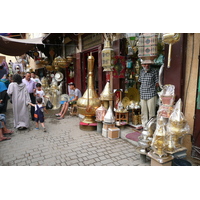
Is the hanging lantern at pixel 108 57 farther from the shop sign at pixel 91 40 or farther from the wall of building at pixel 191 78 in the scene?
the wall of building at pixel 191 78

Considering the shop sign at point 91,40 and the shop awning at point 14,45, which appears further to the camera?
the shop awning at point 14,45

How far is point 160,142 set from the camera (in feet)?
8.42

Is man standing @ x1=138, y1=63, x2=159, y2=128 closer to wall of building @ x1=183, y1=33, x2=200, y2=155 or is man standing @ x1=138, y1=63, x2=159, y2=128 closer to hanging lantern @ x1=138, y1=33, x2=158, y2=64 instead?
hanging lantern @ x1=138, y1=33, x2=158, y2=64

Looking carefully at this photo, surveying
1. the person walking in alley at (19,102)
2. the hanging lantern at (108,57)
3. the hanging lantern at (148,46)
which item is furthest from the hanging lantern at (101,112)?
the person walking in alley at (19,102)

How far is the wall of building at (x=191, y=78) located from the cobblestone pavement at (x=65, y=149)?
127 centimetres

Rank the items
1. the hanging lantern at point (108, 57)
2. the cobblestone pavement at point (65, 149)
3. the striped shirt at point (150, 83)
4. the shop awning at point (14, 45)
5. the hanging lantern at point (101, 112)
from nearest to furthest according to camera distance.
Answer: the cobblestone pavement at point (65, 149) → the striped shirt at point (150, 83) → the hanging lantern at point (108, 57) → the hanging lantern at point (101, 112) → the shop awning at point (14, 45)

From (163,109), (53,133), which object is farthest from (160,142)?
(53,133)

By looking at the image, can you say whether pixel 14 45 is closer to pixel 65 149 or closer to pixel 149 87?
pixel 65 149

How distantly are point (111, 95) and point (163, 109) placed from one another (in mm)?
1765

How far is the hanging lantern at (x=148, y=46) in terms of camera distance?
10.5 ft

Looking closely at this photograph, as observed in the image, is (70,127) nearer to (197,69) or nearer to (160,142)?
(160,142)

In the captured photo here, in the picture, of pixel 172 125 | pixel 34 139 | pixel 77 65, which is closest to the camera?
pixel 172 125

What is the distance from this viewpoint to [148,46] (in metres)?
3.27

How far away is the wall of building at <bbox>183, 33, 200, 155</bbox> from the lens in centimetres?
294
